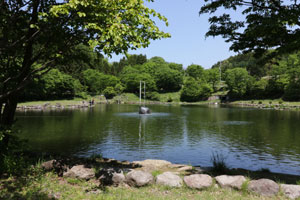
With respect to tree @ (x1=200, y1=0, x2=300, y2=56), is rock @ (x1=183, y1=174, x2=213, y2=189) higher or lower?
lower

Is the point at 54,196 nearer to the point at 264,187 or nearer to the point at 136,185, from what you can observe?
the point at 136,185

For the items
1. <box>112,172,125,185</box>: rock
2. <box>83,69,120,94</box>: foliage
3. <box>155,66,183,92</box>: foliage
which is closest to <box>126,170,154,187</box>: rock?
<box>112,172,125,185</box>: rock

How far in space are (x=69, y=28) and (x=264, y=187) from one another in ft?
31.1

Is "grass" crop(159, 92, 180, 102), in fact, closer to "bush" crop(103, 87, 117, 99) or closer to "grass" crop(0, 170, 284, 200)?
"bush" crop(103, 87, 117, 99)

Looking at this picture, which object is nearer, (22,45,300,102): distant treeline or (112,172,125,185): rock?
(112,172,125,185): rock

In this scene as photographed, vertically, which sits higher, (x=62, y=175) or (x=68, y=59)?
(x=68, y=59)

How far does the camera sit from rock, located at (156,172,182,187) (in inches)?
344

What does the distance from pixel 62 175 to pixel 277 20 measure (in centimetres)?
955

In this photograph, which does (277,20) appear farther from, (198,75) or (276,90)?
(198,75)

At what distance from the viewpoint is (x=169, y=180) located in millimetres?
8836

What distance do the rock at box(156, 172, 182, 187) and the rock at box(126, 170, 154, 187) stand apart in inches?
11.5

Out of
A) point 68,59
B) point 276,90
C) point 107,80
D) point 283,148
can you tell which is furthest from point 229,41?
point 107,80

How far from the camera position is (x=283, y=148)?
20281mm

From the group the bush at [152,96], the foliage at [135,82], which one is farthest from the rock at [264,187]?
the foliage at [135,82]
